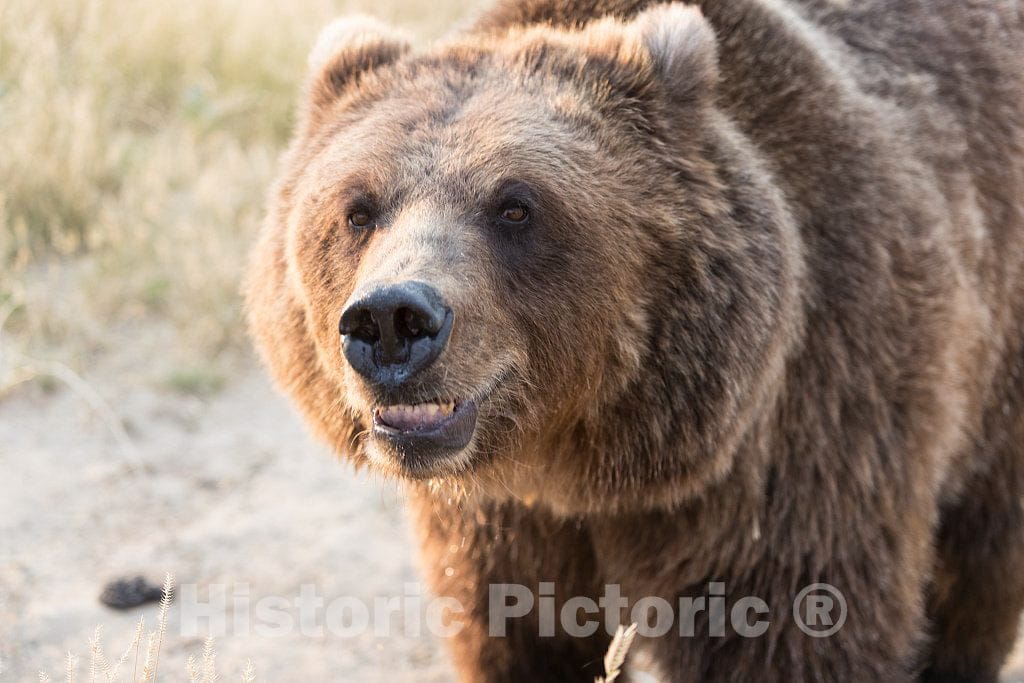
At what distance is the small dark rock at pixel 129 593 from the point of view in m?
4.54

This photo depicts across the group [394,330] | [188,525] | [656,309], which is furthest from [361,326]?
[188,525]

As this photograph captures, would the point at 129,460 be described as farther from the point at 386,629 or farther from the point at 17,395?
the point at 386,629

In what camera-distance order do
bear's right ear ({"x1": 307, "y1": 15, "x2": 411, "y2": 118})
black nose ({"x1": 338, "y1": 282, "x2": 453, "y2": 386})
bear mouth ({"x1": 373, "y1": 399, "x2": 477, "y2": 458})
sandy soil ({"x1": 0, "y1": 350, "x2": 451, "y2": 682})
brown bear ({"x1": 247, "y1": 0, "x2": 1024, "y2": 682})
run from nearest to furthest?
black nose ({"x1": 338, "y1": 282, "x2": 453, "y2": 386}), bear mouth ({"x1": 373, "y1": 399, "x2": 477, "y2": 458}), brown bear ({"x1": 247, "y1": 0, "x2": 1024, "y2": 682}), bear's right ear ({"x1": 307, "y1": 15, "x2": 411, "y2": 118}), sandy soil ({"x1": 0, "y1": 350, "x2": 451, "y2": 682})

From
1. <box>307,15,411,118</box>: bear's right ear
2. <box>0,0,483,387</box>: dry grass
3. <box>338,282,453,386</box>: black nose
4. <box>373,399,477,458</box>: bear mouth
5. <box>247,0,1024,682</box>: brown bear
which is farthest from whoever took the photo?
<box>0,0,483,387</box>: dry grass

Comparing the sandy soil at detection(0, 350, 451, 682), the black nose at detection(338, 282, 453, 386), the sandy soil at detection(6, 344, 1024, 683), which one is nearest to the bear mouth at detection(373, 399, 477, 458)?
the black nose at detection(338, 282, 453, 386)

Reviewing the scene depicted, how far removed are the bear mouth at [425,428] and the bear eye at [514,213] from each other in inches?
17.3

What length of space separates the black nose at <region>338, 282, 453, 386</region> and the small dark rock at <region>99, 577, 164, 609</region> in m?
2.44

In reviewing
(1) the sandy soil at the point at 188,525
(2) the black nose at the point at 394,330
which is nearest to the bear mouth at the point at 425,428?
(2) the black nose at the point at 394,330

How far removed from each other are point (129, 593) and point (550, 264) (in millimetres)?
2558

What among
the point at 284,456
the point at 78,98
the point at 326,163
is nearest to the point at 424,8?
the point at 78,98

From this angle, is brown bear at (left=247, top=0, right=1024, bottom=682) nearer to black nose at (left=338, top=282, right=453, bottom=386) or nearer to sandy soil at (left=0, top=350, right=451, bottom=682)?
black nose at (left=338, top=282, right=453, bottom=386)

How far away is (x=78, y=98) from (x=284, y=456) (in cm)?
279

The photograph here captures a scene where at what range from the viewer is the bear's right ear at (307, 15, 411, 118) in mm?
3369

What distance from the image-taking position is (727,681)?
3.19 meters
